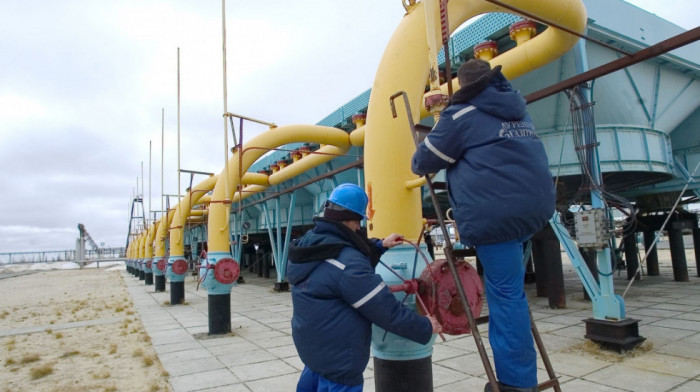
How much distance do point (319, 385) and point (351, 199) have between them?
3.29ft

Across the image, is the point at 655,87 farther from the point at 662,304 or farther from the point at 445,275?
the point at 445,275

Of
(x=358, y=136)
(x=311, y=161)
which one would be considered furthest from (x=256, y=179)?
(x=358, y=136)

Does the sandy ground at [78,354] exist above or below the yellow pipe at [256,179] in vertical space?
below

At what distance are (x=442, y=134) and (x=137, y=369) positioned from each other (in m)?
5.52

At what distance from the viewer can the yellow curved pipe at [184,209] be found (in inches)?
488

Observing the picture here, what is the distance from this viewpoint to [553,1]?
4102 millimetres

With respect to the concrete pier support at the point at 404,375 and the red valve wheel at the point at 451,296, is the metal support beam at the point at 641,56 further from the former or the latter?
the concrete pier support at the point at 404,375

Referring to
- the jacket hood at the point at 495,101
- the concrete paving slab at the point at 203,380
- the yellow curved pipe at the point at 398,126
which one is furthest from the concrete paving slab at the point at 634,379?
the concrete paving slab at the point at 203,380

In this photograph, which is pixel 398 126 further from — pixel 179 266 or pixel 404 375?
pixel 179 266

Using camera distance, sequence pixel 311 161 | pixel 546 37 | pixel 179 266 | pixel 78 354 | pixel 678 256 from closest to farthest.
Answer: pixel 546 37 → pixel 78 354 → pixel 311 161 → pixel 678 256 → pixel 179 266

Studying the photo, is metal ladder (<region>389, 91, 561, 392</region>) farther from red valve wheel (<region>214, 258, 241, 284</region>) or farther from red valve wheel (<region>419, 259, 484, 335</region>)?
red valve wheel (<region>214, 258, 241, 284</region>)

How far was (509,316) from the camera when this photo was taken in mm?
1945

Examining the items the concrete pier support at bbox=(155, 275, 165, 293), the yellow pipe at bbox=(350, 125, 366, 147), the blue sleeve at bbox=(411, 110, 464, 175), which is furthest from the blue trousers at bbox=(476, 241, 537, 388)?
the concrete pier support at bbox=(155, 275, 165, 293)

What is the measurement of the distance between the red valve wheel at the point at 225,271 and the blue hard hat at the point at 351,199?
5.74m
